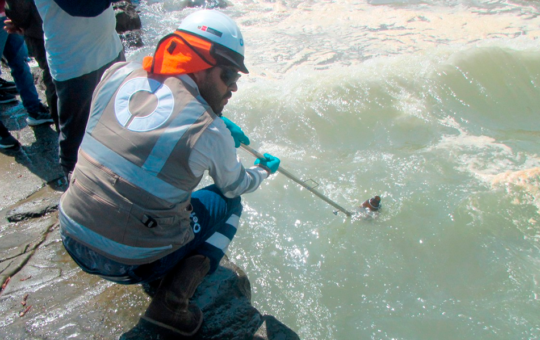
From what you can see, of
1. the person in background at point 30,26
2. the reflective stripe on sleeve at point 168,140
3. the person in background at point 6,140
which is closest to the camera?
the reflective stripe on sleeve at point 168,140

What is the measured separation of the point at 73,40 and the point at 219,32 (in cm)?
150

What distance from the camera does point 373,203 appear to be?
3.73 metres

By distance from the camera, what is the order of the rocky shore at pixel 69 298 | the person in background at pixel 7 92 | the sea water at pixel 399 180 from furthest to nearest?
the person in background at pixel 7 92, the sea water at pixel 399 180, the rocky shore at pixel 69 298

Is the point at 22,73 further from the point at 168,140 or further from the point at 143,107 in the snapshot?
the point at 168,140

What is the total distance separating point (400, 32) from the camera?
8.48 metres

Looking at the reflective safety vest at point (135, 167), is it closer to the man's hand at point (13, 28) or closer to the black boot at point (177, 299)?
the black boot at point (177, 299)

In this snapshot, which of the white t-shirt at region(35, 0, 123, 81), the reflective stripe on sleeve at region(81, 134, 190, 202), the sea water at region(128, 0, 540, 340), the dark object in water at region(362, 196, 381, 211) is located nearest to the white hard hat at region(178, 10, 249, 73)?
the reflective stripe on sleeve at region(81, 134, 190, 202)

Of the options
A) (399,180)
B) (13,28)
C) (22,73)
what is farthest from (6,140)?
(399,180)

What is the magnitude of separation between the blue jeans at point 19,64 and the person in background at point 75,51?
179 centimetres

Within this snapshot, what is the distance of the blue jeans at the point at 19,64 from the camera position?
4.24 metres

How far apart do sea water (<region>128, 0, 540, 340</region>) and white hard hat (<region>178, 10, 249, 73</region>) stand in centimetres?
188

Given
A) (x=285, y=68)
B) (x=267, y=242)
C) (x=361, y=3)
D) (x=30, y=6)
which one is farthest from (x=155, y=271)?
(x=361, y=3)

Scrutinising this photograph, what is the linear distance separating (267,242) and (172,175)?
6.12 feet

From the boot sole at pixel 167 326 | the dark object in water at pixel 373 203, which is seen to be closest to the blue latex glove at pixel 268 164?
the boot sole at pixel 167 326
